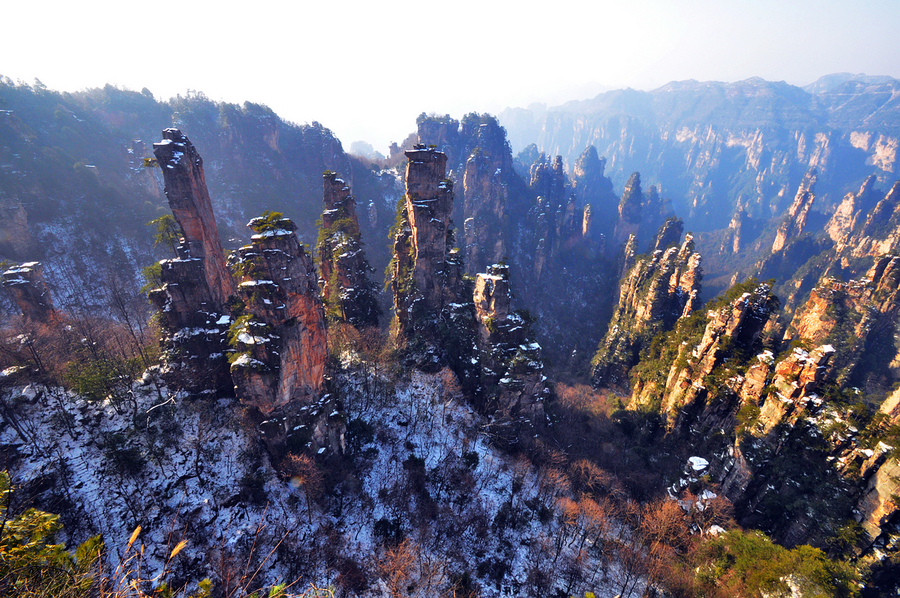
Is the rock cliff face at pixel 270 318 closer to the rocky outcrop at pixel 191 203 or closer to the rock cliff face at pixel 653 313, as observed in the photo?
the rocky outcrop at pixel 191 203

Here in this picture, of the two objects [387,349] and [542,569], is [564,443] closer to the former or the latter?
[542,569]

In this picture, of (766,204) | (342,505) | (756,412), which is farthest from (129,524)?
(766,204)

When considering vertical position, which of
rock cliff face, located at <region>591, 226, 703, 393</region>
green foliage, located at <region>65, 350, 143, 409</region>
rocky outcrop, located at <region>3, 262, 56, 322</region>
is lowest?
rock cliff face, located at <region>591, 226, 703, 393</region>

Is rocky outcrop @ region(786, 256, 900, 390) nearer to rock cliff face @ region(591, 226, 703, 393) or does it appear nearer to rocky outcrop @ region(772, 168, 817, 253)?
rock cliff face @ region(591, 226, 703, 393)

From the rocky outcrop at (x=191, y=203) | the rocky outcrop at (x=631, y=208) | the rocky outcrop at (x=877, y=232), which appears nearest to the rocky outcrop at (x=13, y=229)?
the rocky outcrop at (x=191, y=203)

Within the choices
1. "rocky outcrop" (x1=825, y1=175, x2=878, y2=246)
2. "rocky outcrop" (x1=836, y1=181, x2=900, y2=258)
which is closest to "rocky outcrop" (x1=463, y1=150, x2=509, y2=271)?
"rocky outcrop" (x1=836, y1=181, x2=900, y2=258)

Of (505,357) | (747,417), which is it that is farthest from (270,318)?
(747,417)

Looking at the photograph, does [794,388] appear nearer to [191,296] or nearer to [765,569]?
A: [765,569]
